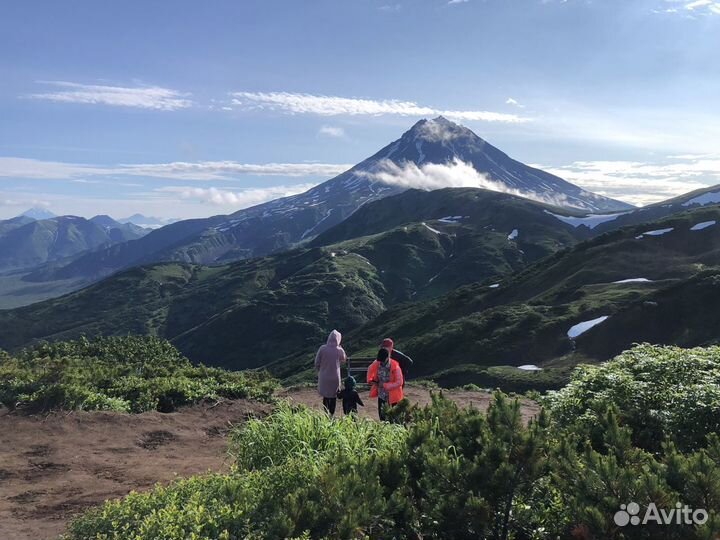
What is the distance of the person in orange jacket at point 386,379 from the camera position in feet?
37.1

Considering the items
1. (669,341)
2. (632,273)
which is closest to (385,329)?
(632,273)

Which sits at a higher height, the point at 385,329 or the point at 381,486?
the point at 381,486


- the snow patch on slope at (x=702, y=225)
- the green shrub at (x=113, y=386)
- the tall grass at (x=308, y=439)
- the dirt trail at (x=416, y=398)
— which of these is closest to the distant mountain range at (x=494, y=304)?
the snow patch on slope at (x=702, y=225)

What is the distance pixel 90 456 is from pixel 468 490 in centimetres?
815

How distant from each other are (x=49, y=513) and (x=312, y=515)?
4.84 metres

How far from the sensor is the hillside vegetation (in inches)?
170

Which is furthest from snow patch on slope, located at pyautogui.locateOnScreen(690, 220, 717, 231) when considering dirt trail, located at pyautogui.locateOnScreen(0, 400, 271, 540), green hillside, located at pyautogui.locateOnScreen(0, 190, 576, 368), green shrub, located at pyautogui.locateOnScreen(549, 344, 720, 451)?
dirt trail, located at pyautogui.locateOnScreen(0, 400, 271, 540)

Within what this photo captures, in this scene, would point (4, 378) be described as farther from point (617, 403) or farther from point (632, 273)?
point (632, 273)

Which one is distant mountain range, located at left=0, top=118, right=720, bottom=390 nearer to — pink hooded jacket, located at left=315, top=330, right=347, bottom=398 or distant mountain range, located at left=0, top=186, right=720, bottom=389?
distant mountain range, located at left=0, top=186, right=720, bottom=389

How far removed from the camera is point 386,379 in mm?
11453

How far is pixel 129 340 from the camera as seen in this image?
→ 2433 centimetres

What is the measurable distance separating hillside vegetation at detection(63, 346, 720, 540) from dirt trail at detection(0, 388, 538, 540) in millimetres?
2403

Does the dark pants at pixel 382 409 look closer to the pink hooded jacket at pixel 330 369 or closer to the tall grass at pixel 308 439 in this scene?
the tall grass at pixel 308 439

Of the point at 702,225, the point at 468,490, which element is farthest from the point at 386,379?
the point at 702,225
